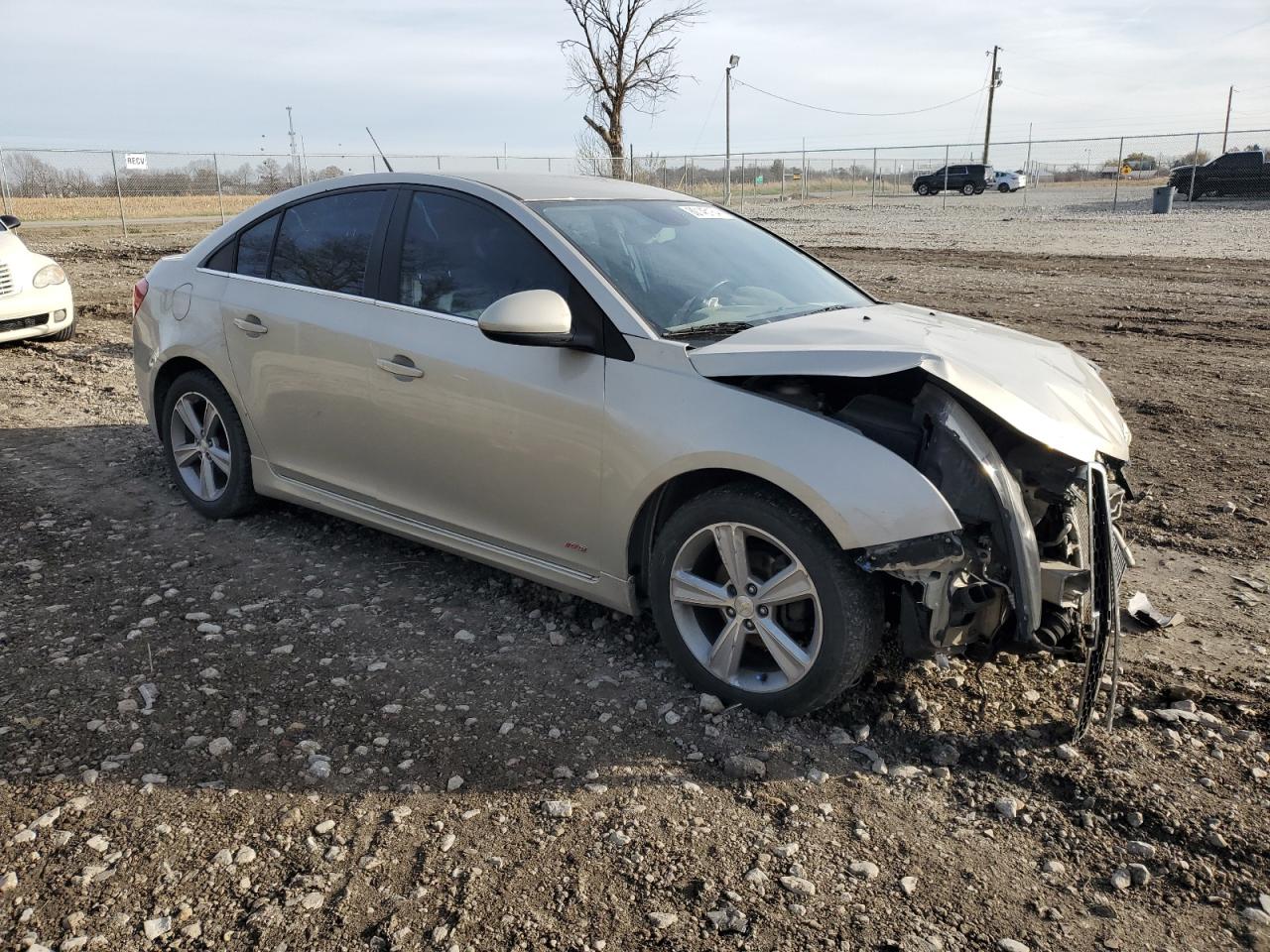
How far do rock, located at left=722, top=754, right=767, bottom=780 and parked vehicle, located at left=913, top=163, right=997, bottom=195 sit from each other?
148ft

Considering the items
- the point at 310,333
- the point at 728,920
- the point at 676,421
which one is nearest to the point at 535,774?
the point at 728,920

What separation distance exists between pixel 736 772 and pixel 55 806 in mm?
2023

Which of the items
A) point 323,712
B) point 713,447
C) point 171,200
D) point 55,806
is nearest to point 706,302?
point 713,447

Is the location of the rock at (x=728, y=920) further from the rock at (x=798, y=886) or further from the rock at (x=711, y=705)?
the rock at (x=711, y=705)

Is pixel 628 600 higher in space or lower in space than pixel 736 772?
higher

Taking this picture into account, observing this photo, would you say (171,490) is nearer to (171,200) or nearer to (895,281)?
(895,281)

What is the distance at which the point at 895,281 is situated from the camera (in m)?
15.2

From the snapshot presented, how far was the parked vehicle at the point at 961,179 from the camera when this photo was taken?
45.3 m

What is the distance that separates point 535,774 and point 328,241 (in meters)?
2.79

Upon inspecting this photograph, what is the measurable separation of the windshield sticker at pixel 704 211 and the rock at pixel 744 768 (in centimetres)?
252

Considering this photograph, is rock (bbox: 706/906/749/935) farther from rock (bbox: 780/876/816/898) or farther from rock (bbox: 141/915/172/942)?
rock (bbox: 141/915/172/942)

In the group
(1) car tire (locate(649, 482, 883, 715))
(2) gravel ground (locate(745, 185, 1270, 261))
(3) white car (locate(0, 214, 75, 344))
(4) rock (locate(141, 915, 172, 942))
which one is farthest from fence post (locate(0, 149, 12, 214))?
(4) rock (locate(141, 915, 172, 942))

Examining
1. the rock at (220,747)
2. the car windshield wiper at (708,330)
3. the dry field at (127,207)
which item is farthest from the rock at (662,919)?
the dry field at (127,207)

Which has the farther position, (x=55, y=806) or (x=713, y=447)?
(x=713, y=447)
